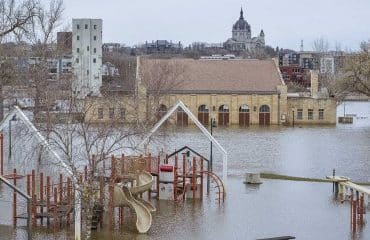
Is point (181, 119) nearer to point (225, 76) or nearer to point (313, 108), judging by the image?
point (225, 76)

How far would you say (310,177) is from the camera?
111 ft

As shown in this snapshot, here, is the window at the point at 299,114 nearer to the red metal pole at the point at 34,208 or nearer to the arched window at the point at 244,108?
the arched window at the point at 244,108

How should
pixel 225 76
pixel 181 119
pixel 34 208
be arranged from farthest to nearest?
pixel 225 76, pixel 181 119, pixel 34 208

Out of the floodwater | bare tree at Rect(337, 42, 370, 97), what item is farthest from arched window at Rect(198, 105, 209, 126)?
the floodwater

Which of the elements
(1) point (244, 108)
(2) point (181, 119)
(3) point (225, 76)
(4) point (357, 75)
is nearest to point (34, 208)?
(2) point (181, 119)

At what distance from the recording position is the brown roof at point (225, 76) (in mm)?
72000

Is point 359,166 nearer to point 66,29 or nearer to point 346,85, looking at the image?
point 66,29

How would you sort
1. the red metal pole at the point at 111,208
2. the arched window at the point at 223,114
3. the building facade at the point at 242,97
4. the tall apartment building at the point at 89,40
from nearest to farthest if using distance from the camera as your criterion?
the red metal pole at the point at 111,208, the building facade at the point at 242,97, the arched window at the point at 223,114, the tall apartment building at the point at 89,40

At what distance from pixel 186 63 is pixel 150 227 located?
5322 centimetres

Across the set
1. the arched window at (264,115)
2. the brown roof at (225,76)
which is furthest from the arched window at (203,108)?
the arched window at (264,115)

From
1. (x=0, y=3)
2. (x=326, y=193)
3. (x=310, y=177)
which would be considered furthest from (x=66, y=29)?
(x=326, y=193)

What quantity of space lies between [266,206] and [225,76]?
48.4m

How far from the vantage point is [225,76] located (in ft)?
243

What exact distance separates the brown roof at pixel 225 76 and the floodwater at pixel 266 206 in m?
23.4
